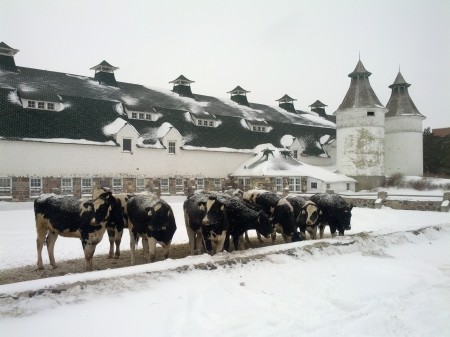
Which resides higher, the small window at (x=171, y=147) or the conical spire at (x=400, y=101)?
the conical spire at (x=400, y=101)

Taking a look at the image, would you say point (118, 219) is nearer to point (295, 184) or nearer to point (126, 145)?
point (126, 145)

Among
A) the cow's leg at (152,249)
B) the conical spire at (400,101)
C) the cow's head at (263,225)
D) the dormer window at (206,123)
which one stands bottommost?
the cow's leg at (152,249)

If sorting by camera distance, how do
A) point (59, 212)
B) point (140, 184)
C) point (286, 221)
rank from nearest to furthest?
point (59, 212) < point (286, 221) < point (140, 184)

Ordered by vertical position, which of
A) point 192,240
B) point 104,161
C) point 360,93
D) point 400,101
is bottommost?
point 192,240

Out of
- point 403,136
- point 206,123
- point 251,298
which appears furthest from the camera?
point 403,136

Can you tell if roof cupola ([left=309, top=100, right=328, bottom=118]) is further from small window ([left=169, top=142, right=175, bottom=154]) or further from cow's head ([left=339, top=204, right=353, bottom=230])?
cow's head ([left=339, top=204, right=353, bottom=230])

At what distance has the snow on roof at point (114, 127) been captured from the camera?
34906 mm

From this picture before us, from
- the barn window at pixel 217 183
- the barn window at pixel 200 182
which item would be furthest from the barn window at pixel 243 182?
the barn window at pixel 200 182

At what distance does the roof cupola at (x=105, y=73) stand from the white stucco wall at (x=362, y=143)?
28.3 metres

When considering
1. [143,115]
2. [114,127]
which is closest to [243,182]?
[143,115]

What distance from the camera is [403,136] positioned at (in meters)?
51.0

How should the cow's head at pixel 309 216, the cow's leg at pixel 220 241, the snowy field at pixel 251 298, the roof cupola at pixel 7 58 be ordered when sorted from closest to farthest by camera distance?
1. the snowy field at pixel 251 298
2. the cow's leg at pixel 220 241
3. the cow's head at pixel 309 216
4. the roof cupola at pixel 7 58

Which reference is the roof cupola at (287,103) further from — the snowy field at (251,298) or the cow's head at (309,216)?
the snowy field at (251,298)

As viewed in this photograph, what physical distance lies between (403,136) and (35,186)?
43.2 metres
